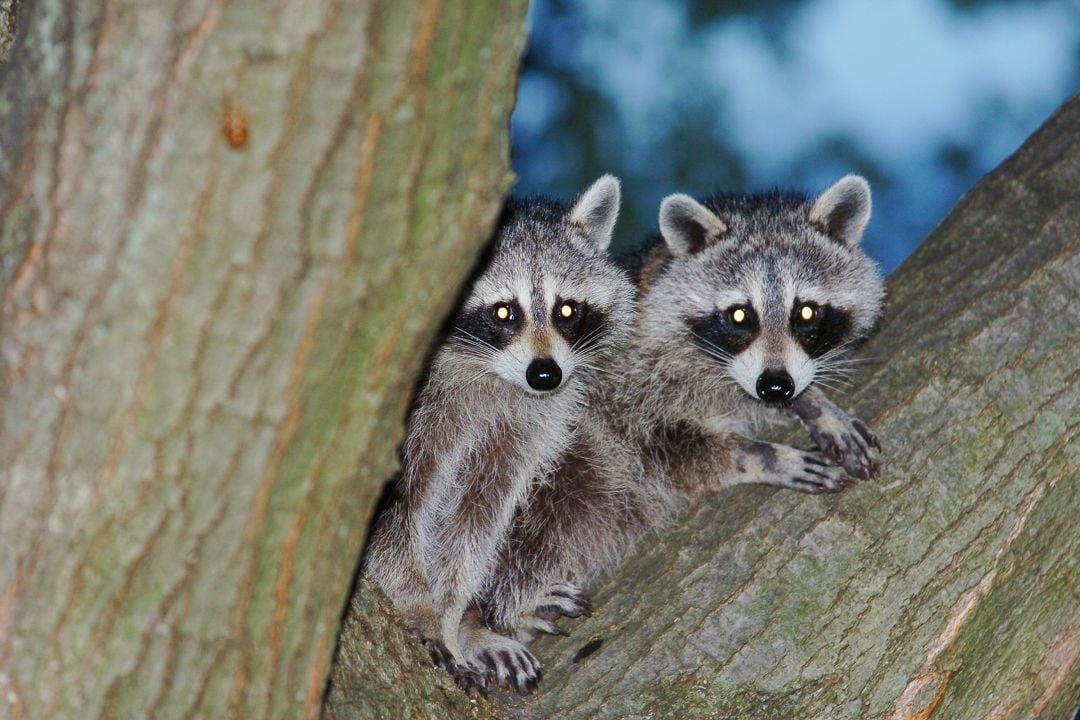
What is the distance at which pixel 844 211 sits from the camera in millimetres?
3773

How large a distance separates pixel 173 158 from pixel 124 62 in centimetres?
13

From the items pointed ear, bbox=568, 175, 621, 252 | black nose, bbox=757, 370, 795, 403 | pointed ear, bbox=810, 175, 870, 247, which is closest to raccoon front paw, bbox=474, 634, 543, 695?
black nose, bbox=757, 370, 795, 403

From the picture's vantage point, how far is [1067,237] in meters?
2.83

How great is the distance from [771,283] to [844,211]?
44cm

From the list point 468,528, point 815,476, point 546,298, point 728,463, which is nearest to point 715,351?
point 728,463

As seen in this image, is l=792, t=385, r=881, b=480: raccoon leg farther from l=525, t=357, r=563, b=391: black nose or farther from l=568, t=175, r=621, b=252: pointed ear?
l=568, t=175, r=621, b=252: pointed ear

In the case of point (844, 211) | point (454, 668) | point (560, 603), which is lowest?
point (454, 668)

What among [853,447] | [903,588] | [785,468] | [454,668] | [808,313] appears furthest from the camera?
[808,313]

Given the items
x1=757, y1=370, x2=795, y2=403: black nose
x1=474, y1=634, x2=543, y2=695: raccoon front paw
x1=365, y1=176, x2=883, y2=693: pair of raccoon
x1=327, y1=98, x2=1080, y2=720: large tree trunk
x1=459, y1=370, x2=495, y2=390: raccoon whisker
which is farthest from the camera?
x1=459, y1=370, x2=495, y2=390: raccoon whisker

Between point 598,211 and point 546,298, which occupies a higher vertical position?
point 598,211

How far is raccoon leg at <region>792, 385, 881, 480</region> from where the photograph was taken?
8.83 ft

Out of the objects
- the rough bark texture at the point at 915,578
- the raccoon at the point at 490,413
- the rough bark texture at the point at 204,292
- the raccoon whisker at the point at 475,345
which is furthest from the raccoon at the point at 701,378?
the rough bark texture at the point at 204,292

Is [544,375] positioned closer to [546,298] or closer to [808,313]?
[546,298]

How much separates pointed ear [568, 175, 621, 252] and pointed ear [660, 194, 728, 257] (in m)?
0.17
